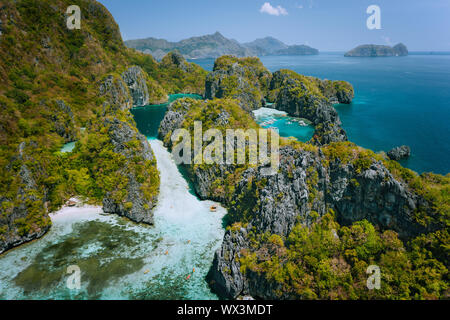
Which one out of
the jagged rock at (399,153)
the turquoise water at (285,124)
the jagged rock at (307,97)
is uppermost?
the jagged rock at (307,97)

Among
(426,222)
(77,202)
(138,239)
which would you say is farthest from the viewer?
(77,202)

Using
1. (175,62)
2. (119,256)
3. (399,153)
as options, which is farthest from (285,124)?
(175,62)

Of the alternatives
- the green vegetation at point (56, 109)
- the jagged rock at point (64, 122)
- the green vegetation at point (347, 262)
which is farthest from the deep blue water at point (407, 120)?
the jagged rock at point (64, 122)

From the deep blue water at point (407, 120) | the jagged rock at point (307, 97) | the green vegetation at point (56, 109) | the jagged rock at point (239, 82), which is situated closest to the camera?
the green vegetation at point (56, 109)

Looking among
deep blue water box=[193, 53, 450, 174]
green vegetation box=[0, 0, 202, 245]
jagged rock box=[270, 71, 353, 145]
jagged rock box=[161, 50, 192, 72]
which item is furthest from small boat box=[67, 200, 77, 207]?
jagged rock box=[161, 50, 192, 72]

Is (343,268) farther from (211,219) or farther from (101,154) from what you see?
(101,154)

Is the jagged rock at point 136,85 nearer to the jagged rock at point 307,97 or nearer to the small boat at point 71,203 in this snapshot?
the jagged rock at point 307,97

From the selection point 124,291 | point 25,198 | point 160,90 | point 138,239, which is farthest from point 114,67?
point 124,291
